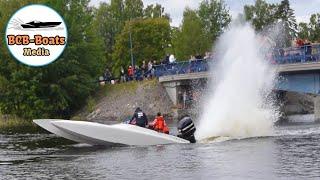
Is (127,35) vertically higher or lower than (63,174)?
higher

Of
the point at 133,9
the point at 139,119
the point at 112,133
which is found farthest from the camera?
the point at 133,9

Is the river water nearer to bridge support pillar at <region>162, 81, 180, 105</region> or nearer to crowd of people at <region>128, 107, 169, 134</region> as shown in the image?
crowd of people at <region>128, 107, 169, 134</region>

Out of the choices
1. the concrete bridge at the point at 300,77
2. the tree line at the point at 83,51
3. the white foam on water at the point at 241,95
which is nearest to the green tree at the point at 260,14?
the tree line at the point at 83,51

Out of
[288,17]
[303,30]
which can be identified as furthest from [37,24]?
[303,30]

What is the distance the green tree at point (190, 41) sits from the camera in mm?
95500

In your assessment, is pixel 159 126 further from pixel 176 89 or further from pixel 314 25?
pixel 314 25

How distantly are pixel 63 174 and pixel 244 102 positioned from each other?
1839 centimetres

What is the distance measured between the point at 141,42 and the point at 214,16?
1313cm

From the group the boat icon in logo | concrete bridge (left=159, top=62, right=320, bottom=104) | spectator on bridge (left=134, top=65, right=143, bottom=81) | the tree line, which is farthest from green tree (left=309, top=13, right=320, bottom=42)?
the boat icon in logo

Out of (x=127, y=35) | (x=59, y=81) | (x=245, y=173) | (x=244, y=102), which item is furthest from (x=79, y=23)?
(x=245, y=173)

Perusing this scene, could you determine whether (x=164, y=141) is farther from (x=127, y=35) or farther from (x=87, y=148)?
(x=127, y=35)

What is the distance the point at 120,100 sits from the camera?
69.4 m

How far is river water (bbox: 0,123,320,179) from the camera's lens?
22.7 m

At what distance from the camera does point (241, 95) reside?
132 ft
